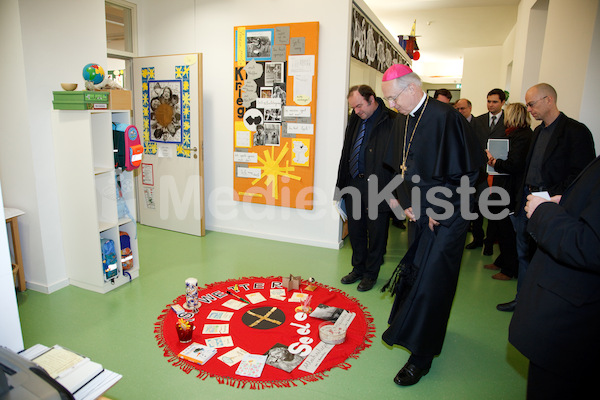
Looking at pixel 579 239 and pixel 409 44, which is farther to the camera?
Result: pixel 409 44

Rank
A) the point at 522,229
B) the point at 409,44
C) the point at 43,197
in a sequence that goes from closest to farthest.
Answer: the point at 522,229
the point at 43,197
the point at 409,44

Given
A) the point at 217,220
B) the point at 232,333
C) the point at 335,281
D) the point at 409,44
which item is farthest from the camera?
the point at 409,44

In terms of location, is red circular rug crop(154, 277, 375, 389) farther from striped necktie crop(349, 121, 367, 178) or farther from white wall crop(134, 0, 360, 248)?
white wall crop(134, 0, 360, 248)

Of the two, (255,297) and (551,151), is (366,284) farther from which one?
(551,151)

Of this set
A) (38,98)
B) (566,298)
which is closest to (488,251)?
(566,298)

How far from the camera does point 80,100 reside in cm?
283

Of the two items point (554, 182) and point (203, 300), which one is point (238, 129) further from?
point (554, 182)

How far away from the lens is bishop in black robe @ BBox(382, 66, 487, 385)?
208 cm

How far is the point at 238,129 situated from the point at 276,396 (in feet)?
10.4

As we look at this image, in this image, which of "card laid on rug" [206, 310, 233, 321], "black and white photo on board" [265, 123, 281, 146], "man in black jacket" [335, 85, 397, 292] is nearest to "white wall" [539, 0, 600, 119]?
"man in black jacket" [335, 85, 397, 292]

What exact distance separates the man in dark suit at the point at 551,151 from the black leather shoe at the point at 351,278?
4.35ft

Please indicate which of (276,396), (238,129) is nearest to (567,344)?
(276,396)

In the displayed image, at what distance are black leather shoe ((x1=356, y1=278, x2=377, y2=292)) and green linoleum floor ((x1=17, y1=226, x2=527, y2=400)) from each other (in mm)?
51

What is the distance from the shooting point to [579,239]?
1.17 metres
